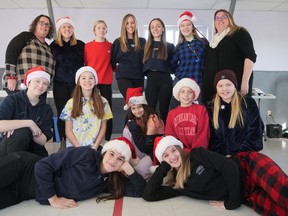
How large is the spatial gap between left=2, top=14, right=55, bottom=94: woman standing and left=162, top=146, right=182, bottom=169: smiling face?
1.69 meters

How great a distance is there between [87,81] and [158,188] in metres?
1.21

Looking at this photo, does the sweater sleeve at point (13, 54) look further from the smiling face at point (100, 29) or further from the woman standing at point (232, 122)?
the woman standing at point (232, 122)

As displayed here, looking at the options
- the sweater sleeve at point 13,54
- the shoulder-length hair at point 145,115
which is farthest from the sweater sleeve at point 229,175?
the sweater sleeve at point 13,54

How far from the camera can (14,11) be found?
17.6 ft

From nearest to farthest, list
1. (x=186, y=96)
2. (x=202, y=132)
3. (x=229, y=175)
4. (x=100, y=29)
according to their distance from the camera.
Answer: (x=229, y=175) < (x=202, y=132) < (x=186, y=96) < (x=100, y=29)

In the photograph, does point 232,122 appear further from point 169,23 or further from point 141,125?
point 169,23

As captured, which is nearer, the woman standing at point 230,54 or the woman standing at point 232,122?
the woman standing at point 232,122

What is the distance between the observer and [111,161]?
1886 millimetres

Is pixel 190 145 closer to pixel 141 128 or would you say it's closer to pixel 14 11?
pixel 141 128

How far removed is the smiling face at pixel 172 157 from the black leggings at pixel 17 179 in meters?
0.94

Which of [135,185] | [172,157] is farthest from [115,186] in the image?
[172,157]

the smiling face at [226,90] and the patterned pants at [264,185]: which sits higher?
the smiling face at [226,90]

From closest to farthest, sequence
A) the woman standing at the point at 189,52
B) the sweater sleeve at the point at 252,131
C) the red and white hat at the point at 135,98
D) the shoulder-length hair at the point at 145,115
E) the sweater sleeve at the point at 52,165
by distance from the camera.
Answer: the sweater sleeve at the point at 52,165
the sweater sleeve at the point at 252,131
the shoulder-length hair at the point at 145,115
the red and white hat at the point at 135,98
the woman standing at the point at 189,52

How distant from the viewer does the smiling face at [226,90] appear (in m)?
2.26
